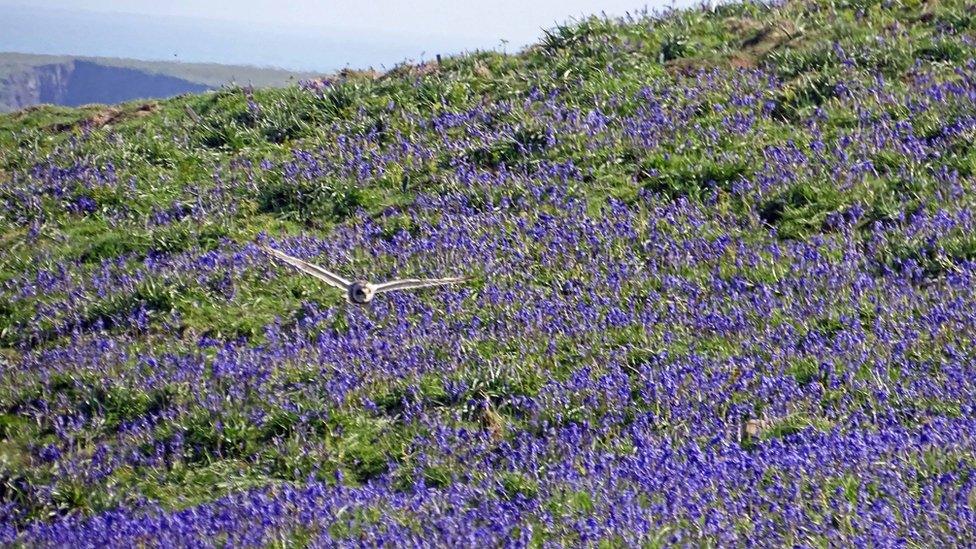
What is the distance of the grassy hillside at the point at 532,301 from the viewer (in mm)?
6496

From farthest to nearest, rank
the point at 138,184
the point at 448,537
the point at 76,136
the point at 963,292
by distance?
the point at 76,136 → the point at 138,184 → the point at 963,292 → the point at 448,537

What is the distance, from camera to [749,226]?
10.8 m

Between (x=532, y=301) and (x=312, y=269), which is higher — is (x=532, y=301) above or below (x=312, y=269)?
below

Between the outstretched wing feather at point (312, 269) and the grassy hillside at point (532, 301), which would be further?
the outstretched wing feather at point (312, 269)

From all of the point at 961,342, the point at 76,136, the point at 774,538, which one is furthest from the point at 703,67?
the point at 774,538

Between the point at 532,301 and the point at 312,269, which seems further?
the point at 532,301

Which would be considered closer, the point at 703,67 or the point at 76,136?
the point at 703,67

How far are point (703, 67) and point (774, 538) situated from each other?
33.6 feet

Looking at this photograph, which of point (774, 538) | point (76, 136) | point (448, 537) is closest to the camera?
point (774, 538)

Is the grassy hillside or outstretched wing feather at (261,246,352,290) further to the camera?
outstretched wing feather at (261,246,352,290)

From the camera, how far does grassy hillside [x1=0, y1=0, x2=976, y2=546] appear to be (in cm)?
650

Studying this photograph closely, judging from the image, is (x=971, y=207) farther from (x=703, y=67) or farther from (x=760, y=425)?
(x=703, y=67)

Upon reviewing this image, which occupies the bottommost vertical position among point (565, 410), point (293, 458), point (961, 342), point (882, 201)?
point (293, 458)

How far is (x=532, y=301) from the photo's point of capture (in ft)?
32.5
